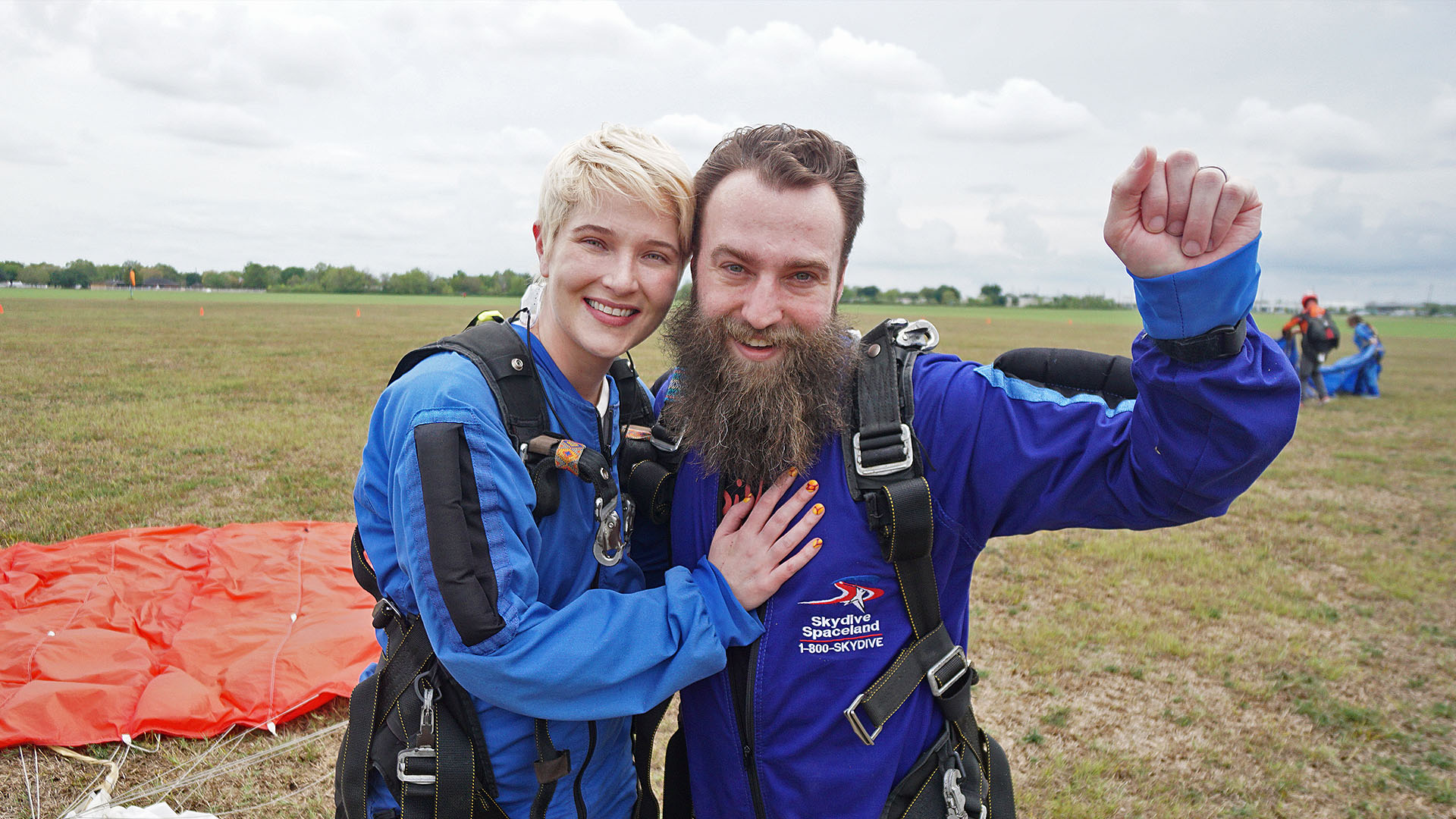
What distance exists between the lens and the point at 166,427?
1174 cm

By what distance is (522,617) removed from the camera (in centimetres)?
190

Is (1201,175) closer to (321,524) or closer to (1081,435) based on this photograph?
(1081,435)

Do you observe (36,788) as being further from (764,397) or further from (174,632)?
(764,397)

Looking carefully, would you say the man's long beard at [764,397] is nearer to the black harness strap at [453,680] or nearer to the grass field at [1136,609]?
the black harness strap at [453,680]

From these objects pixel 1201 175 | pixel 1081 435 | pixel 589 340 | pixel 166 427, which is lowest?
pixel 166 427

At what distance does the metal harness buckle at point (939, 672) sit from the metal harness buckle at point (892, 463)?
1.86 ft

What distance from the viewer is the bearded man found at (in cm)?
203

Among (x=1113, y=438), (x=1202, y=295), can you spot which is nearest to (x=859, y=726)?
(x=1113, y=438)

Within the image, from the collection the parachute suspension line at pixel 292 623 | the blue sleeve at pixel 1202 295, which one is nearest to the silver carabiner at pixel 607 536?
the blue sleeve at pixel 1202 295

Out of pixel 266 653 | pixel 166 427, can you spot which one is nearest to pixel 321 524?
pixel 266 653

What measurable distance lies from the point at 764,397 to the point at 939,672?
92 cm

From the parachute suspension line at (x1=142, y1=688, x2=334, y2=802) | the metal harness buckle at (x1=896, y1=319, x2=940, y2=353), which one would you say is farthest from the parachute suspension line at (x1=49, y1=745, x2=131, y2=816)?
the metal harness buckle at (x1=896, y1=319, x2=940, y2=353)

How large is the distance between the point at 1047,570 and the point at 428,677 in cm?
720

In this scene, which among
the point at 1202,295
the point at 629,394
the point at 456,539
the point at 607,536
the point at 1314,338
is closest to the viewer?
the point at 1202,295
